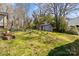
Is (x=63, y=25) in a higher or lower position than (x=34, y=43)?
higher

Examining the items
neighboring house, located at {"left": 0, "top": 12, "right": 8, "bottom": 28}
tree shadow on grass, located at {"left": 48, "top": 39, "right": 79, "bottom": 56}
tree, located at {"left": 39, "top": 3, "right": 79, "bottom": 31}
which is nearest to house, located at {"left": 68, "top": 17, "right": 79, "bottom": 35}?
tree, located at {"left": 39, "top": 3, "right": 79, "bottom": 31}

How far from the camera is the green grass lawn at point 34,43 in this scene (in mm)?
2197

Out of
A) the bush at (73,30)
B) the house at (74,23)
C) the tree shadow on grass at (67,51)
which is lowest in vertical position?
the tree shadow on grass at (67,51)

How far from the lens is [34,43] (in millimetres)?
2248

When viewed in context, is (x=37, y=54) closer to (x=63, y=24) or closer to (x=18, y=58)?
(x=18, y=58)

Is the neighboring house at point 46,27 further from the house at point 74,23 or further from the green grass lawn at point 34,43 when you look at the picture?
the house at point 74,23

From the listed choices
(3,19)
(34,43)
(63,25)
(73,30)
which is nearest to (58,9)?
(63,25)

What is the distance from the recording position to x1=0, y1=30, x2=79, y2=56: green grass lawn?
2.20 m

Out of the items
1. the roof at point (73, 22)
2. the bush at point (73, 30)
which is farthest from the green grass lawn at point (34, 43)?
the roof at point (73, 22)

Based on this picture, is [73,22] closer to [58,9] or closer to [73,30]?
[73,30]

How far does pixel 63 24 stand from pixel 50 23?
15cm

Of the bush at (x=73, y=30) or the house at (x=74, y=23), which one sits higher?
the house at (x=74, y=23)

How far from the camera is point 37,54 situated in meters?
2.20

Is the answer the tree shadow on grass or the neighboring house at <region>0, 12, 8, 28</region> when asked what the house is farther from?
the neighboring house at <region>0, 12, 8, 28</region>
